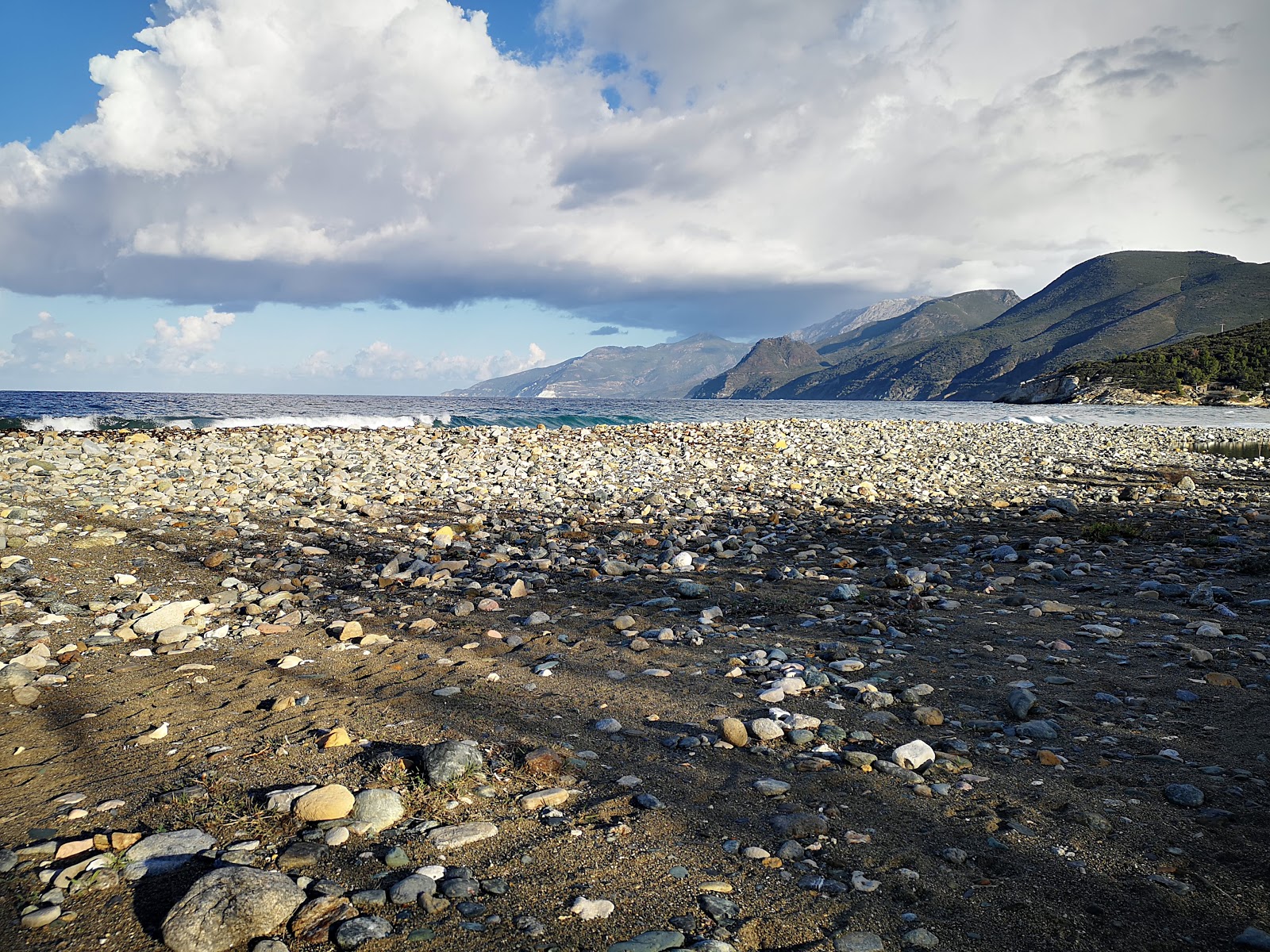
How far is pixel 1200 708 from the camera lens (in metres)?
4.08

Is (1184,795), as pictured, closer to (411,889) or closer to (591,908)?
(591,908)

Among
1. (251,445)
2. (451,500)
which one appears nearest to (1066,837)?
(451,500)

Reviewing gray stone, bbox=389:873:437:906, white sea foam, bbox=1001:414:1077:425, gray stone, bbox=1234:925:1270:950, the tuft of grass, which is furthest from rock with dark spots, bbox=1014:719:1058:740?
white sea foam, bbox=1001:414:1077:425

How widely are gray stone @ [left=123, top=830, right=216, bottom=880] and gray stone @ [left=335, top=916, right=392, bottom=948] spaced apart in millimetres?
807

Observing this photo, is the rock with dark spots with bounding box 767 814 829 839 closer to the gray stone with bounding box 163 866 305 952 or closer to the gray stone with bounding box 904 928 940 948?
the gray stone with bounding box 904 928 940 948

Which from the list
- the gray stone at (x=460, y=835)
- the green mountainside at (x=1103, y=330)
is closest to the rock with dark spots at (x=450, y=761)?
the gray stone at (x=460, y=835)

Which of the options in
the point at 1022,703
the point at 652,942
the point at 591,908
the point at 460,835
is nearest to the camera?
the point at 652,942

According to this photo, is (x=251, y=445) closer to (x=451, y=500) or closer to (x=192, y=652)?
(x=451, y=500)

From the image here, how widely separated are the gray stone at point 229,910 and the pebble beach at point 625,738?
0.01 m

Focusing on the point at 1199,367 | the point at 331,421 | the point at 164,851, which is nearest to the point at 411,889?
the point at 164,851

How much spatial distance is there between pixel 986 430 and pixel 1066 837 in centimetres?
3154

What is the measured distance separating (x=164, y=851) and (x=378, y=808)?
30.1 inches

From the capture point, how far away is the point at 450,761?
3234 mm

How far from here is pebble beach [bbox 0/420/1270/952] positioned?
2354mm
